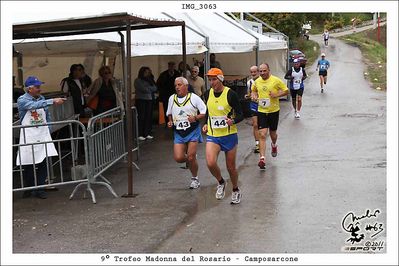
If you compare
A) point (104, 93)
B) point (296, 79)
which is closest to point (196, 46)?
point (296, 79)

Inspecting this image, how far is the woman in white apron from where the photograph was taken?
21.9ft

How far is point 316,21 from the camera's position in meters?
5.56

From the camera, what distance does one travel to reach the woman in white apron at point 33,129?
21.9ft

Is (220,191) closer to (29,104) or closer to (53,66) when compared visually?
(29,104)

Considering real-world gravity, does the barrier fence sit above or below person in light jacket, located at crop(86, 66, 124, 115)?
below

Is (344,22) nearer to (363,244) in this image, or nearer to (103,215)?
(363,244)

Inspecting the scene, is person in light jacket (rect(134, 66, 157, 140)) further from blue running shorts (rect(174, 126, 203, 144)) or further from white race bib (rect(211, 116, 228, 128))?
white race bib (rect(211, 116, 228, 128))

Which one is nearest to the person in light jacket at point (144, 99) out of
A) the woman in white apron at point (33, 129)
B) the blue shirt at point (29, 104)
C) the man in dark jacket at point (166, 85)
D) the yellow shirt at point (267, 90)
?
the man in dark jacket at point (166, 85)

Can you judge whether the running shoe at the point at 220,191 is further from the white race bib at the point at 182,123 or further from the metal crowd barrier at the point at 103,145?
the metal crowd barrier at the point at 103,145

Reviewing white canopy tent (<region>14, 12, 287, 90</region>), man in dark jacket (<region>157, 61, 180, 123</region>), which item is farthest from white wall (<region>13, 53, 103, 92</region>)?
man in dark jacket (<region>157, 61, 180, 123</region>)

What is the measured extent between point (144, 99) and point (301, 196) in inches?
194

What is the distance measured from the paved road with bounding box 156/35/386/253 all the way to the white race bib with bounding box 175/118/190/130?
2.77 ft

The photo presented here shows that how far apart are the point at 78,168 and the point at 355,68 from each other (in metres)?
12.3

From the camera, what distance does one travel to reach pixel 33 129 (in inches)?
264
